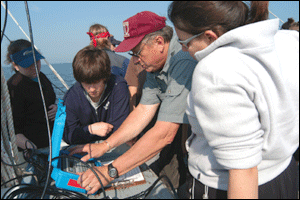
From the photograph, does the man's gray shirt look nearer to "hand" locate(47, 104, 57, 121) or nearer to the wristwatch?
the wristwatch

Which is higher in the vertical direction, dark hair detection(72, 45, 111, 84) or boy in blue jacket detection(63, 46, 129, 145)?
dark hair detection(72, 45, 111, 84)

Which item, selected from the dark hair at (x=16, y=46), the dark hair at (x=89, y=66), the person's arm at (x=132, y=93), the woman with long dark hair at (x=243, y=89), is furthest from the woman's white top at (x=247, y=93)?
the dark hair at (x=16, y=46)

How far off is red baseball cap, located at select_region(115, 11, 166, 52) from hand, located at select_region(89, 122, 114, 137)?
0.62 m

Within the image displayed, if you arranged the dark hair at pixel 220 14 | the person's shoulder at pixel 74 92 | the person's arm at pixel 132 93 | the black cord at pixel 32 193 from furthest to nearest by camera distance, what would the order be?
the person's arm at pixel 132 93 → the person's shoulder at pixel 74 92 → the black cord at pixel 32 193 → the dark hair at pixel 220 14

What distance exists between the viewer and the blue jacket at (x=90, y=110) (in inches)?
61.6

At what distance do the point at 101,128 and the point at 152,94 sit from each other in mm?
486

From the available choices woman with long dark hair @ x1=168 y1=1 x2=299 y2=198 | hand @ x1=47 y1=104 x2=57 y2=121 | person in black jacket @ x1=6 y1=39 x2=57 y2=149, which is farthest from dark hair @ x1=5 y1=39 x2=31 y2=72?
woman with long dark hair @ x1=168 y1=1 x2=299 y2=198

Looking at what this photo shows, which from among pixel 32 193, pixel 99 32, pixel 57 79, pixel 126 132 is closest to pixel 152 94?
pixel 126 132

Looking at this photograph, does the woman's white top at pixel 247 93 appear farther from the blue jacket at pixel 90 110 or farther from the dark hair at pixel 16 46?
the dark hair at pixel 16 46

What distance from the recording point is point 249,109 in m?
0.51

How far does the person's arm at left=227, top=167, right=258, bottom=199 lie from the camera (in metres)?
0.53

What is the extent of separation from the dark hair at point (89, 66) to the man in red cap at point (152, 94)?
1.09 ft

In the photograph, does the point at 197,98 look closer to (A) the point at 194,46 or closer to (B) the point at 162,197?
(A) the point at 194,46

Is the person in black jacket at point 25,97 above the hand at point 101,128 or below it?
above
